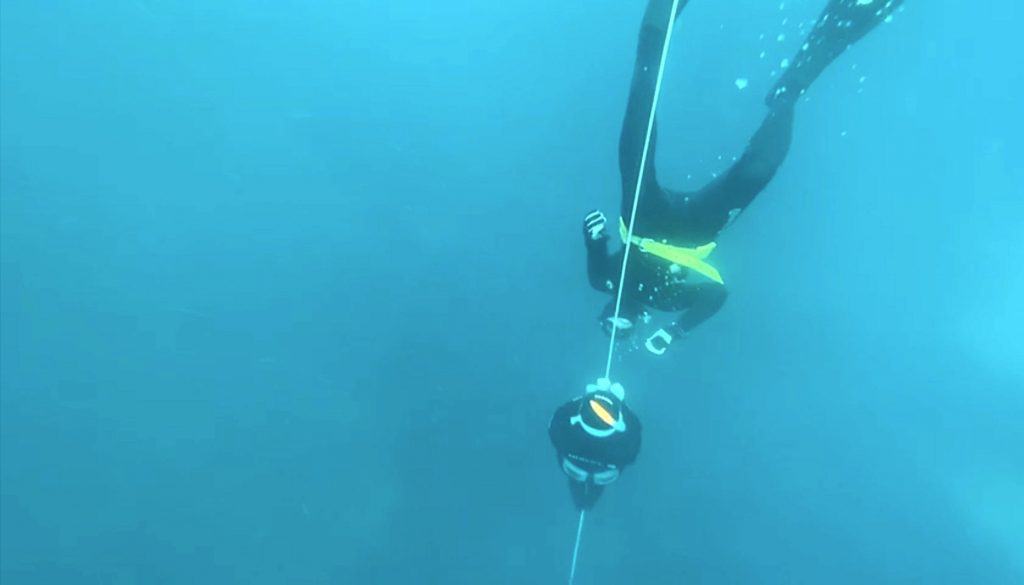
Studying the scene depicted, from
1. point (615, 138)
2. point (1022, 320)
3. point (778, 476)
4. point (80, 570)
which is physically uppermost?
point (615, 138)

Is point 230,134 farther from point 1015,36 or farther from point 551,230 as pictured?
point 1015,36

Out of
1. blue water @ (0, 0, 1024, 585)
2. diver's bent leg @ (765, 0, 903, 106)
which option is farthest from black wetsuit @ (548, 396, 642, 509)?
blue water @ (0, 0, 1024, 585)

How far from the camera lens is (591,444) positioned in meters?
3.53

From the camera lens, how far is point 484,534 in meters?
8.23

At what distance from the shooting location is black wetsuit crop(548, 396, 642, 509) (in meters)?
3.54

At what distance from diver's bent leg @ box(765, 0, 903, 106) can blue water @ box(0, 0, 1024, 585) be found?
316cm

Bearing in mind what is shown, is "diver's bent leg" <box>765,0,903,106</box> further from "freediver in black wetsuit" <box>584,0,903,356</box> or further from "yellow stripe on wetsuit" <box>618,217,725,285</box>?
"yellow stripe on wetsuit" <box>618,217,725,285</box>

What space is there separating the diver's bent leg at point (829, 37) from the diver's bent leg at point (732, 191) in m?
0.86

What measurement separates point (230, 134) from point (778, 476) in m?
8.01

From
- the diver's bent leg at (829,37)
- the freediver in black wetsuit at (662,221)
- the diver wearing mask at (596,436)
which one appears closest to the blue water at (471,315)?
the diver's bent leg at (829,37)

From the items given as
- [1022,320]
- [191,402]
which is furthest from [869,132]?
[191,402]

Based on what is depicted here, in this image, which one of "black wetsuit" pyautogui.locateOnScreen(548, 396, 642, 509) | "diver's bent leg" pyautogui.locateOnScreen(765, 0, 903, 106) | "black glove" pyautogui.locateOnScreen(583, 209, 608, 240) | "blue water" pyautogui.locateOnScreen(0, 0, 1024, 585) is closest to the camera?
"black wetsuit" pyautogui.locateOnScreen(548, 396, 642, 509)

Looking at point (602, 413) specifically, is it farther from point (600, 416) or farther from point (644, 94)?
point (644, 94)

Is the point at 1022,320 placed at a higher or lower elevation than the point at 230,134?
lower
